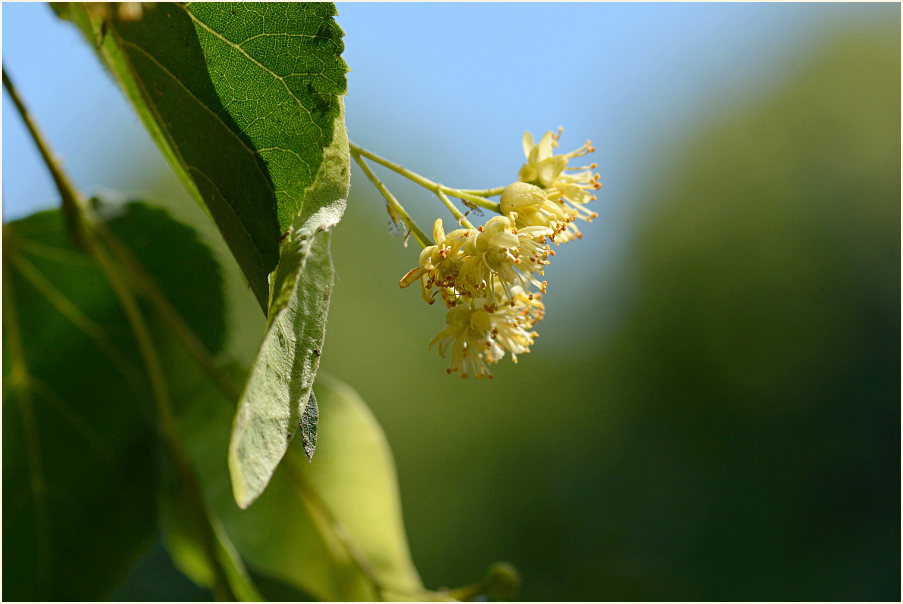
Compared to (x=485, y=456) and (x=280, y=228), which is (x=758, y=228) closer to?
(x=485, y=456)

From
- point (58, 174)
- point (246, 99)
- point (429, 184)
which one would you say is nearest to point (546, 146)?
point (429, 184)

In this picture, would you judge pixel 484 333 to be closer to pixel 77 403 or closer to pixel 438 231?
pixel 438 231

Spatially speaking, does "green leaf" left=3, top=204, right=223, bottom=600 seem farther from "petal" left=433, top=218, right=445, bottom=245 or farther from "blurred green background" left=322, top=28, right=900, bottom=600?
"blurred green background" left=322, top=28, right=900, bottom=600


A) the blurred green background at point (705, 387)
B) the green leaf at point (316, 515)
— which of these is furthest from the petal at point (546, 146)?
the blurred green background at point (705, 387)

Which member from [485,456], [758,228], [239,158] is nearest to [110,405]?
[239,158]

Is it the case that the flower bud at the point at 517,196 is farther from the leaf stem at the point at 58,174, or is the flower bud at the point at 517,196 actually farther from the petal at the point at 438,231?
the leaf stem at the point at 58,174

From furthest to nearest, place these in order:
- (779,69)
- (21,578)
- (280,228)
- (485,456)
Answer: (779,69), (485,456), (21,578), (280,228)
